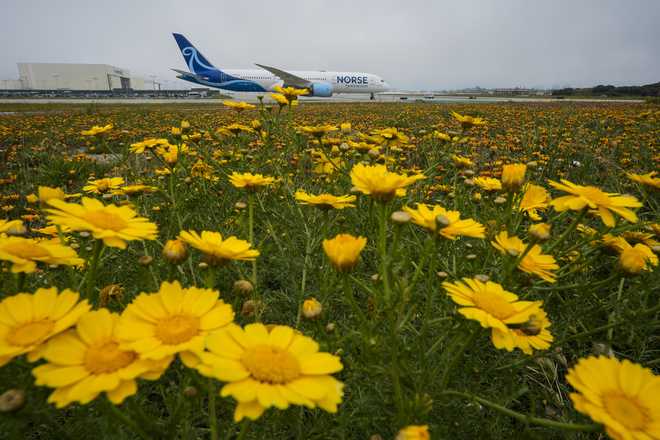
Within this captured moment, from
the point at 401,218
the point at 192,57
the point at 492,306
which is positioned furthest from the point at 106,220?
the point at 192,57

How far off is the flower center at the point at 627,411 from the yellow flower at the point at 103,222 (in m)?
0.82

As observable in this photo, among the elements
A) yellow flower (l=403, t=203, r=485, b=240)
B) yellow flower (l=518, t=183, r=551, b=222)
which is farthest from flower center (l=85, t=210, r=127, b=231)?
yellow flower (l=518, t=183, r=551, b=222)

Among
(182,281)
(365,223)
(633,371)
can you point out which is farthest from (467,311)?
(182,281)

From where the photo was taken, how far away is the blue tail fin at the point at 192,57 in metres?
27.3

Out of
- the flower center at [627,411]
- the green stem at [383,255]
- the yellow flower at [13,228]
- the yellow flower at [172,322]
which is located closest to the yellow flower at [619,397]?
the flower center at [627,411]

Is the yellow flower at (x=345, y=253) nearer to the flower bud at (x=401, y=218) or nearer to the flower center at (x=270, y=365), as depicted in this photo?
the flower bud at (x=401, y=218)

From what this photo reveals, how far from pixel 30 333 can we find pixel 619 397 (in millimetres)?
905

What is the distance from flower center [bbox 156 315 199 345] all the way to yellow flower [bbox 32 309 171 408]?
0.11ft

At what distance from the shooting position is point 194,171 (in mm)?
2131

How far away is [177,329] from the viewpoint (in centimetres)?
57

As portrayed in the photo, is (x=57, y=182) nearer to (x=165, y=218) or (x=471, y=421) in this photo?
(x=165, y=218)

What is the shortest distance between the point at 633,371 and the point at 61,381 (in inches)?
34.0

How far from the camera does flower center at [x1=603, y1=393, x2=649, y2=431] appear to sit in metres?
0.53

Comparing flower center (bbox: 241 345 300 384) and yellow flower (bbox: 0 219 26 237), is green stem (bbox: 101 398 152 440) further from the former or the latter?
yellow flower (bbox: 0 219 26 237)
